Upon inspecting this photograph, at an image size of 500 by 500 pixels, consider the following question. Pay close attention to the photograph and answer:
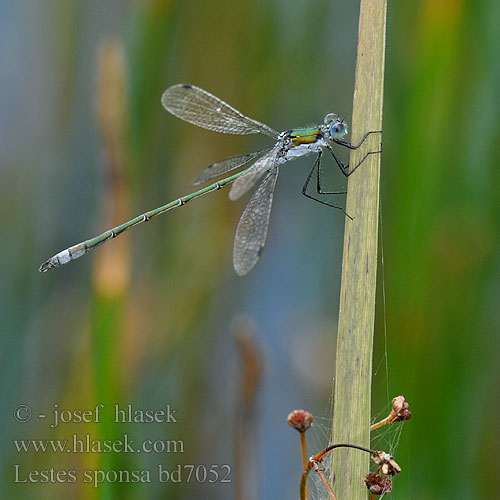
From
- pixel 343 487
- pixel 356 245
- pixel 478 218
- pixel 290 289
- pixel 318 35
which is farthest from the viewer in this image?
pixel 290 289

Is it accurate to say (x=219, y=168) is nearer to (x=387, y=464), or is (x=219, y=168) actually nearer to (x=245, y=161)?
(x=245, y=161)

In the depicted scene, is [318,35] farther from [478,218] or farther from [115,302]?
[115,302]

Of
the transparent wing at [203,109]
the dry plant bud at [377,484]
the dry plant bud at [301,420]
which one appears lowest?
the dry plant bud at [377,484]

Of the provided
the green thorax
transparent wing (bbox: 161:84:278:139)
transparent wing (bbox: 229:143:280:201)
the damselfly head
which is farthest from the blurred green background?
transparent wing (bbox: 229:143:280:201)

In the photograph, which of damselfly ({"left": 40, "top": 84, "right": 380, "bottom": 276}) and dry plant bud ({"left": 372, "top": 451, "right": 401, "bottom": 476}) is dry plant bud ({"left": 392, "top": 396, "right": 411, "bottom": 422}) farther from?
damselfly ({"left": 40, "top": 84, "right": 380, "bottom": 276})

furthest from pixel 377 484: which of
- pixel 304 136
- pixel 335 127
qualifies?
pixel 304 136

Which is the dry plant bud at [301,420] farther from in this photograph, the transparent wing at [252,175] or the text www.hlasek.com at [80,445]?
the transparent wing at [252,175]

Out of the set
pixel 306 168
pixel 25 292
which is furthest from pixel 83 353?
pixel 306 168

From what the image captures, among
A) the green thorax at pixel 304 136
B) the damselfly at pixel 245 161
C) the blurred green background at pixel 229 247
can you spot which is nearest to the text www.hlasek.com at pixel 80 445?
the blurred green background at pixel 229 247
